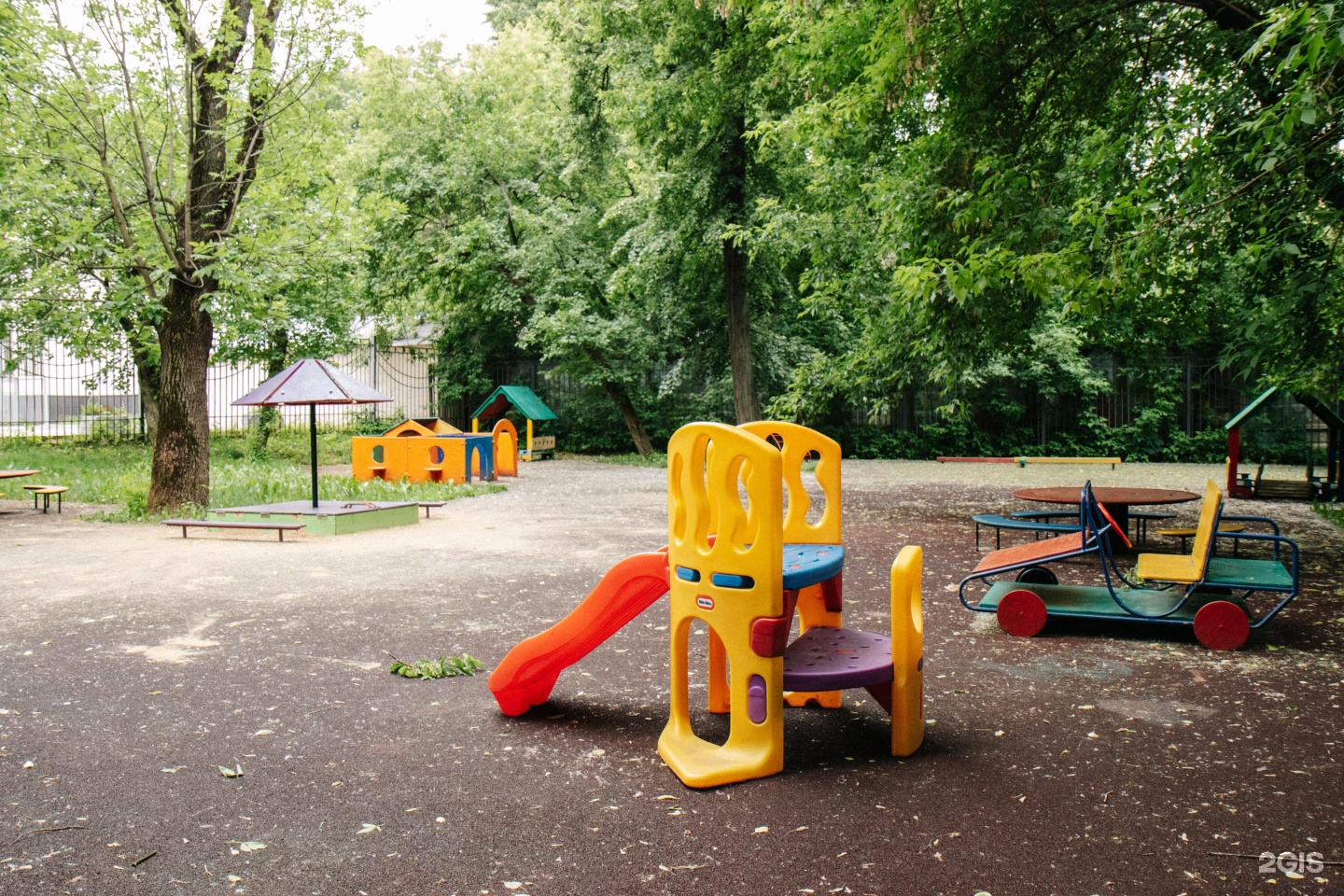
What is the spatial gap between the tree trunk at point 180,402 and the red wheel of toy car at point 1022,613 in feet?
31.4

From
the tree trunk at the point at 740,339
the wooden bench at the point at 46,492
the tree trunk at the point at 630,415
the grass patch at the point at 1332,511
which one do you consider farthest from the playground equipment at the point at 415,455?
the grass patch at the point at 1332,511

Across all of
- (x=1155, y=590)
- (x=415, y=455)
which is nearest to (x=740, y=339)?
(x=415, y=455)

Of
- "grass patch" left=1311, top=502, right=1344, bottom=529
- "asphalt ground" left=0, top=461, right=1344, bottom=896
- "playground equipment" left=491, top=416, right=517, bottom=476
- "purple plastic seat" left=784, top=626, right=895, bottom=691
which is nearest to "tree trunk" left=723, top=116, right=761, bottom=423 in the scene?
"playground equipment" left=491, top=416, right=517, bottom=476

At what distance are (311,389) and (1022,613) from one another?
815cm

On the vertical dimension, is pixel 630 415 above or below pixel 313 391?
below

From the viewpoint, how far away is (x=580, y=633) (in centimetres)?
441

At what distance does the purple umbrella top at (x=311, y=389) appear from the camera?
1088 centimetres

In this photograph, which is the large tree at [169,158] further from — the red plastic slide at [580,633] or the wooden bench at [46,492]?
the red plastic slide at [580,633]

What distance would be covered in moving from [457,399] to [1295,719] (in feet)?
78.3

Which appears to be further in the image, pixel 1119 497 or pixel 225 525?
pixel 225 525

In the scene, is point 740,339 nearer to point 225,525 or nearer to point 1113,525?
→ point 225,525

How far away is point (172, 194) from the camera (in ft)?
39.3

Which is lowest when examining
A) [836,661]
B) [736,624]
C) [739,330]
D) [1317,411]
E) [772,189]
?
[836,661]

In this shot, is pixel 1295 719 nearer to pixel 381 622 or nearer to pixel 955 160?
pixel 381 622
